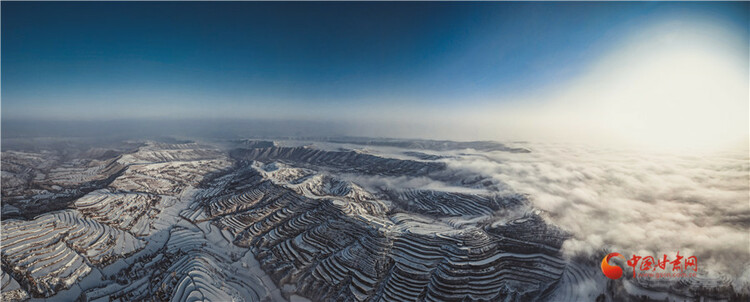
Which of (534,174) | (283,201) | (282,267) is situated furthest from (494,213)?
(283,201)

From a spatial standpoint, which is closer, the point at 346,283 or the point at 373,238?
the point at 346,283

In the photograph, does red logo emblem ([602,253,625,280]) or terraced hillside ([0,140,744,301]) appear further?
terraced hillside ([0,140,744,301])

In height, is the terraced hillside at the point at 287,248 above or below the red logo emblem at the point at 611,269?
below

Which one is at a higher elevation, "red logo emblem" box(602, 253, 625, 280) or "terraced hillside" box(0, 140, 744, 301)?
"red logo emblem" box(602, 253, 625, 280)

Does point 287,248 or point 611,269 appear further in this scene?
point 287,248

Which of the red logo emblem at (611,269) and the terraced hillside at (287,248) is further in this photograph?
the terraced hillside at (287,248)

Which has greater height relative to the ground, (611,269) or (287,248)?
(611,269)

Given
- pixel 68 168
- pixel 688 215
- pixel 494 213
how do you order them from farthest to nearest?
pixel 68 168 < pixel 494 213 < pixel 688 215

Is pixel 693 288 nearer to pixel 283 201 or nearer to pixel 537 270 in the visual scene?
pixel 537 270
